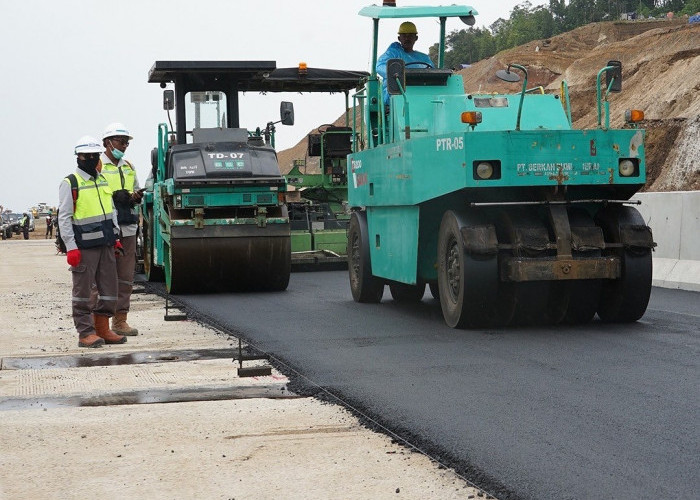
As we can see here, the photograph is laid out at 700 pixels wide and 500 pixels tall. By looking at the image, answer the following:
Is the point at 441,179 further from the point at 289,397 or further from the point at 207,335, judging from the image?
the point at 289,397

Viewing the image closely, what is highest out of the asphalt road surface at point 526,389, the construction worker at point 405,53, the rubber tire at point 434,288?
the construction worker at point 405,53

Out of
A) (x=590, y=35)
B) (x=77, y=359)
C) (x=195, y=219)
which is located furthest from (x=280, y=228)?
(x=590, y=35)

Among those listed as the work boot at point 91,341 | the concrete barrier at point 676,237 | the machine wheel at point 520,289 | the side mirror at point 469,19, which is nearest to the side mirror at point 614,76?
the machine wheel at point 520,289

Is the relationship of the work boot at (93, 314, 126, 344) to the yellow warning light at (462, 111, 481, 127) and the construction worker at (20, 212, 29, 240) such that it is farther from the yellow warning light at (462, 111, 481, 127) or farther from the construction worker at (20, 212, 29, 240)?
the construction worker at (20, 212, 29, 240)

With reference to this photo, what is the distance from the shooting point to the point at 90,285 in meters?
9.88

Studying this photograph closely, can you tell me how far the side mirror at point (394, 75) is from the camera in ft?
34.5

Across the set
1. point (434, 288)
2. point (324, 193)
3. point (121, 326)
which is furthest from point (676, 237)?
point (324, 193)

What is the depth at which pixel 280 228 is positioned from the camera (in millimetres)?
15328

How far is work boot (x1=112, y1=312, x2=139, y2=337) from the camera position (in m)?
10.6

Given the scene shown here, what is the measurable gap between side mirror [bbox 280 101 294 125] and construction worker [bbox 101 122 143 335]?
6369mm

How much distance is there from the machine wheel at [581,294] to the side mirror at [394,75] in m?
1.87

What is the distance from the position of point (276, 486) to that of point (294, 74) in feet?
53.8

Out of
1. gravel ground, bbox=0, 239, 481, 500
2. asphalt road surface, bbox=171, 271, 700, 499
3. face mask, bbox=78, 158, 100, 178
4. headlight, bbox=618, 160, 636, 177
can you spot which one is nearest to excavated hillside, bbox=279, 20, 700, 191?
headlight, bbox=618, 160, 636, 177

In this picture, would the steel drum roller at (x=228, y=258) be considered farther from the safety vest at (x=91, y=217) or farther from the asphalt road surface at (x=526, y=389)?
the safety vest at (x=91, y=217)
